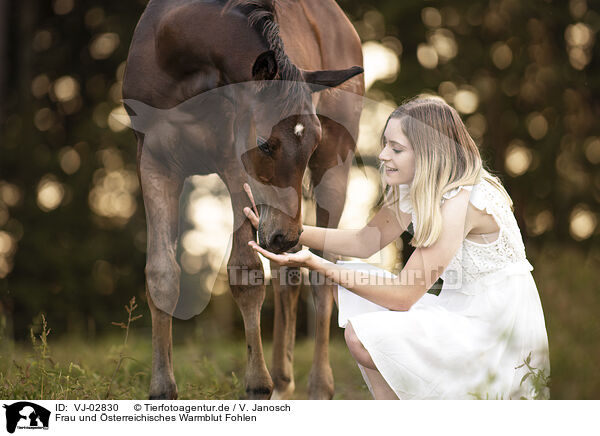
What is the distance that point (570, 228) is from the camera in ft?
21.9

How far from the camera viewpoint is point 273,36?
2830mm

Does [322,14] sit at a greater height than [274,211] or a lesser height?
greater

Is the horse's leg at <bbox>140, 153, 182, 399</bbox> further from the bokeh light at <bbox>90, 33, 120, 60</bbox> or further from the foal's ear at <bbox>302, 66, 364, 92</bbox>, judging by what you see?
the bokeh light at <bbox>90, 33, 120, 60</bbox>

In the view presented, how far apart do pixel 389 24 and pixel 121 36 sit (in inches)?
126

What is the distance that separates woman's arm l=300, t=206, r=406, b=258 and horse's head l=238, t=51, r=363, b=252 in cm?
49

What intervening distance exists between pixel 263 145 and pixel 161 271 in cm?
95

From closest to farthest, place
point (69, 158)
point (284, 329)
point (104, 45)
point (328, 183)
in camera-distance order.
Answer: point (284, 329) → point (328, 183) → point (104, 45) → point (69, 158)

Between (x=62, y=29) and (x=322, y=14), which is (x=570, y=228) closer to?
(x=322, y=14)

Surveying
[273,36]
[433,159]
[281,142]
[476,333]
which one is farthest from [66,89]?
[476,333]

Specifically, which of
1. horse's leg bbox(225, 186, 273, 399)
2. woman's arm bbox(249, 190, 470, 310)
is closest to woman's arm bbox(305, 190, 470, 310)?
woman's arm bbox(249, 190, 470, 310)

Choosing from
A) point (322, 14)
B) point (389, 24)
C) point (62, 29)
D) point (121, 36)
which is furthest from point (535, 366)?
point (62, 29)

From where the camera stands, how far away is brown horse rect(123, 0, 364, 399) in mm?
2676

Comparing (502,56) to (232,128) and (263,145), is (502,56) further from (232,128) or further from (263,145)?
(263,145)
